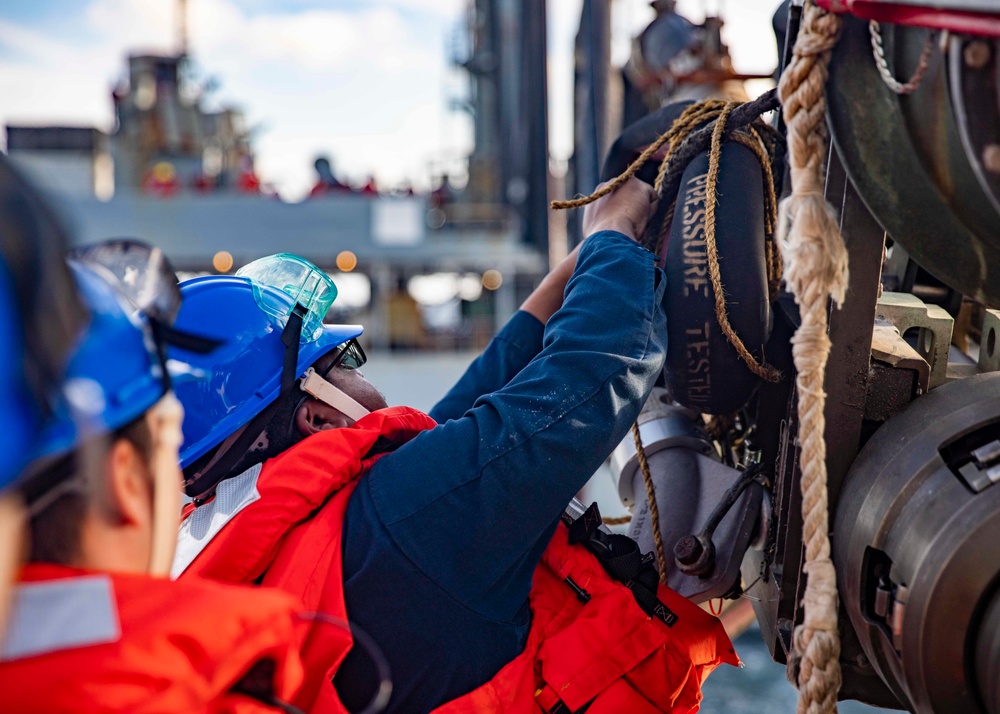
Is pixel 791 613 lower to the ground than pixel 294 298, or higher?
lower

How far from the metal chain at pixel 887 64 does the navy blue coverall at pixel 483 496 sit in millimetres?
567

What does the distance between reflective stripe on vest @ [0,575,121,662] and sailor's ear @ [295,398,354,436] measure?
0.93 m

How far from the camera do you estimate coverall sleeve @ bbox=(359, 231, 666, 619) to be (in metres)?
1.47

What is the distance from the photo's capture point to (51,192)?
826 millimetres

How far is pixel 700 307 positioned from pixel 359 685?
0.85 meters

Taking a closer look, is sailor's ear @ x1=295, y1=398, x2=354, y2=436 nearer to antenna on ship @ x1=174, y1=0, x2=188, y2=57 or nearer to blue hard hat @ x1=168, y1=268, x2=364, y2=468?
blue hard hat @ x1=168, y1=268, x2=364, y2=468

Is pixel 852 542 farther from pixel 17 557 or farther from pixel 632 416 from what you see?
pixel 17 557

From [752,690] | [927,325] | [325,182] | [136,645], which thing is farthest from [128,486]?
[325,182]

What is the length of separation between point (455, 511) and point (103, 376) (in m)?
0.73

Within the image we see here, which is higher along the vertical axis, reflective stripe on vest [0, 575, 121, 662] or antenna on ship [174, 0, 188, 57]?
antenna on ship [174, 0, 188, 57]

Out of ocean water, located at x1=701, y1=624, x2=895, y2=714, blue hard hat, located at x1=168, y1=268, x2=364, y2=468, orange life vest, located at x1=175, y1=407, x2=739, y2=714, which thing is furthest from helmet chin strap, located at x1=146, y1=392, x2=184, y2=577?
ocean water, located at x1=701, y1=624, x2=895, y2=714

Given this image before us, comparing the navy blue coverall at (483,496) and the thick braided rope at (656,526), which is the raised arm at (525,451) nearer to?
the navy blue coverall at (483,496)

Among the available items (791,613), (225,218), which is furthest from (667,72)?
(225,218)

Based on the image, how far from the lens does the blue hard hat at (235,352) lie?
1.65 meters
